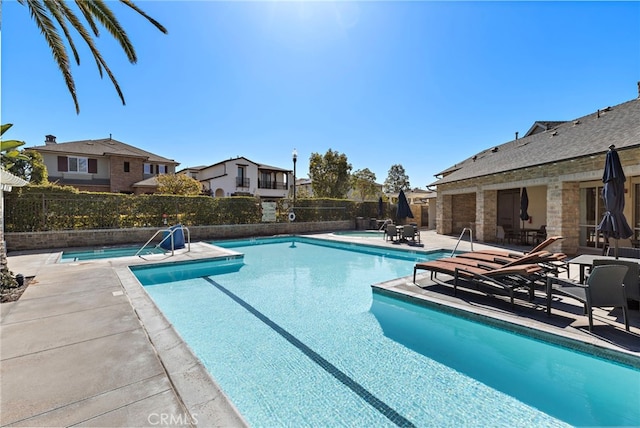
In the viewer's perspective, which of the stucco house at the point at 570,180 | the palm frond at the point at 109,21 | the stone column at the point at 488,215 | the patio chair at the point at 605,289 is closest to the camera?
the patio chair at the point at 605,289

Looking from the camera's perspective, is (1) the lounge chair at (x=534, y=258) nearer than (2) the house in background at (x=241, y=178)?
Yes

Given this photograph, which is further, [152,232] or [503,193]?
[503,193]

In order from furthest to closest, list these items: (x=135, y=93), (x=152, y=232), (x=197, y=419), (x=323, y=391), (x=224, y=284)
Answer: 1. (x=152, y=232)
2. (x=135, y=93)
3. (x=224, y=284)
4. (x=323, y=391)
5. (x=197, y=419)

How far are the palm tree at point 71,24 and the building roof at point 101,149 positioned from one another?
84.5ft

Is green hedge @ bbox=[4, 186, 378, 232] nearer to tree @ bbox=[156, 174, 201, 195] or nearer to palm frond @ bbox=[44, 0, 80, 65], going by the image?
tree @ bbox=[156, 174, 201, 195]

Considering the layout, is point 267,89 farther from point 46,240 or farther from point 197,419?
point 197,419

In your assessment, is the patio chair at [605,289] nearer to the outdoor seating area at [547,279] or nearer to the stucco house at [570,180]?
the outdoor seating area at [547,279]

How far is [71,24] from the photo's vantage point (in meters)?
6.09

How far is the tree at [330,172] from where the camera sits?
1356 inches

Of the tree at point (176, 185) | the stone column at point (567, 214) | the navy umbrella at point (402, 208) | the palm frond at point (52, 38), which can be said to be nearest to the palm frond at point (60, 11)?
the palm frond at point (52, 38)

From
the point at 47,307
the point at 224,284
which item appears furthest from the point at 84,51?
the point at 224,284

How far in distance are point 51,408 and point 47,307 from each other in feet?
11.5

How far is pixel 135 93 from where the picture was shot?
14.3 m

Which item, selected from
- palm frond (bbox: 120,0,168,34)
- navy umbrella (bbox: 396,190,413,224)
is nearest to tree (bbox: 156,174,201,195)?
navy umbrella (bbox: 396,190,413,224)
